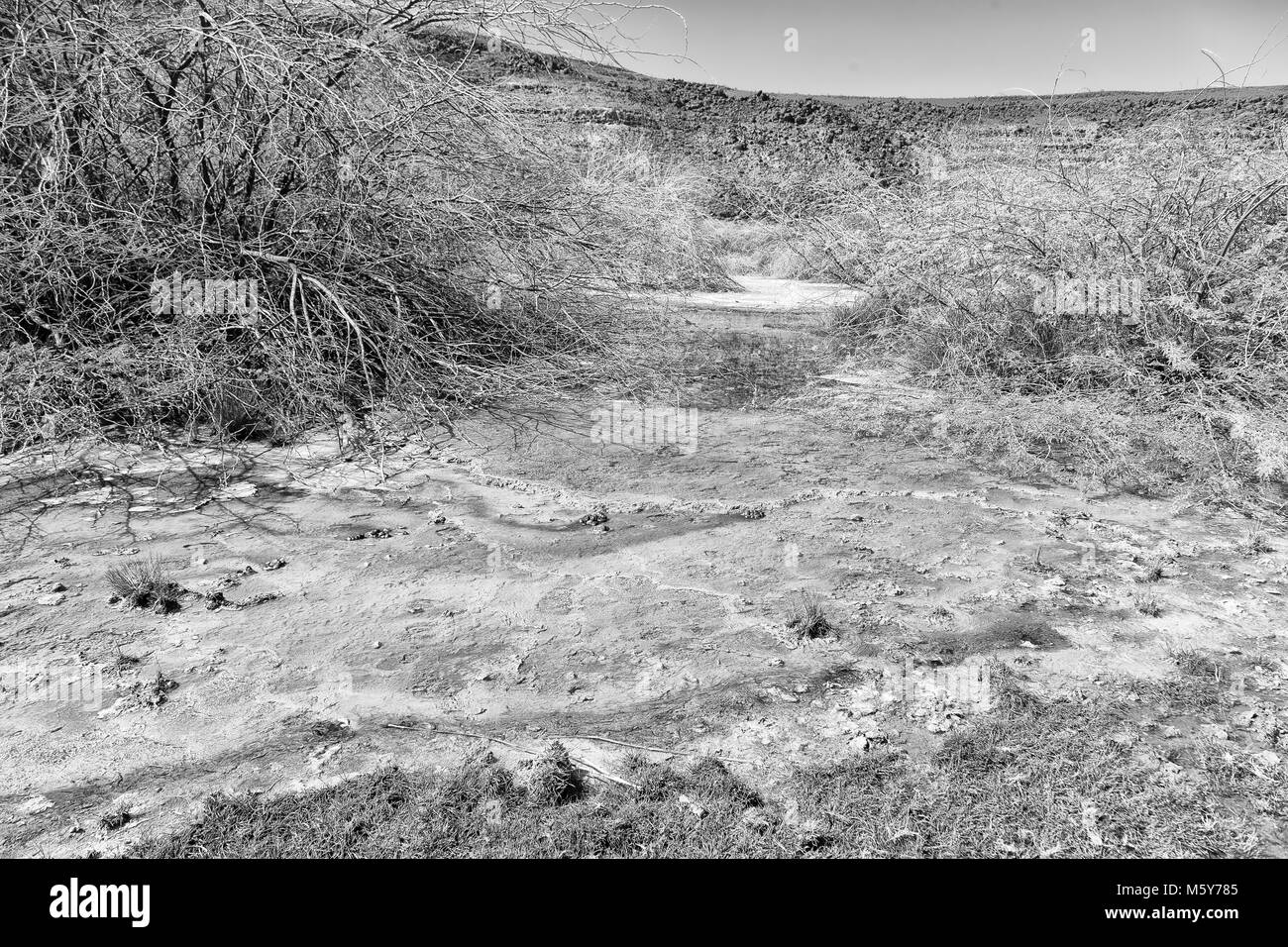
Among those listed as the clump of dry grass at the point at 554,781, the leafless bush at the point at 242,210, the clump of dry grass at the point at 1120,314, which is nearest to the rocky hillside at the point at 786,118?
the clump of dry grass at the point at 1120,314

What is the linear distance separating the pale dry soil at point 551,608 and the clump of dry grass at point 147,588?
0.05 m

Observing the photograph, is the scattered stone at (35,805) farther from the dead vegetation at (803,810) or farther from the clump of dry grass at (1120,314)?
the clump of dry grass at (1120,314)

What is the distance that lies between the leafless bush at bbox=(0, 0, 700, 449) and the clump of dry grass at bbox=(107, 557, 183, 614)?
1548 mm

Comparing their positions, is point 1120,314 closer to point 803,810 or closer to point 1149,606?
point 1149,606

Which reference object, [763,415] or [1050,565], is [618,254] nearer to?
[763,415]

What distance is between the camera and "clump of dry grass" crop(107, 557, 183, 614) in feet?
9.94

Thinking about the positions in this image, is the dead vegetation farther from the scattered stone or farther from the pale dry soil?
the scattered stone

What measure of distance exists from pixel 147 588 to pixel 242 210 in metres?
2.89

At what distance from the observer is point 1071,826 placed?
2121 millimetres

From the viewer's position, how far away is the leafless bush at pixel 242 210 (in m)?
4.53

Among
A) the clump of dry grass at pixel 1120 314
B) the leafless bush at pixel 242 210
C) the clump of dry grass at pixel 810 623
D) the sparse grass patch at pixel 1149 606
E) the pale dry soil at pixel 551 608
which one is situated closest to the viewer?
the pale dry soil at pixel 551 608

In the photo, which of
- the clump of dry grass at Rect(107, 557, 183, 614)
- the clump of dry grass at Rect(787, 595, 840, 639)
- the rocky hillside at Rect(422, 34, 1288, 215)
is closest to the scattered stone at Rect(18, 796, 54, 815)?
the clump of dry grass at Rect(107, 557, 183, 614)

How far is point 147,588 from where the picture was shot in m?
3.04
